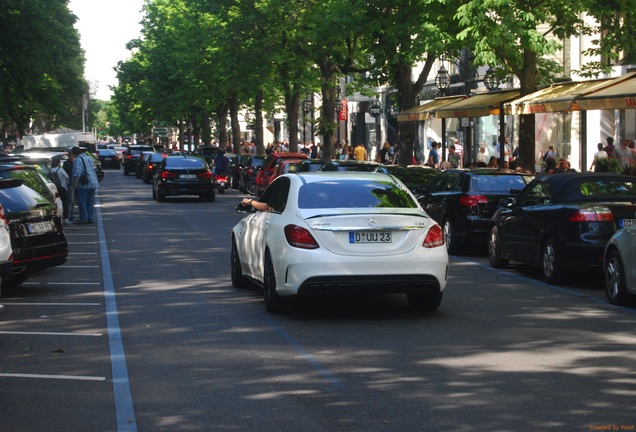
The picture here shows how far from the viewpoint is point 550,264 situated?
15.5 meters

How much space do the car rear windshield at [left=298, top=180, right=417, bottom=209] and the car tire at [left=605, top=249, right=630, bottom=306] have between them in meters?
2.52

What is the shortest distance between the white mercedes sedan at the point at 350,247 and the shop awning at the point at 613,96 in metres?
9.97

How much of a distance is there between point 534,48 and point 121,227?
1024cm

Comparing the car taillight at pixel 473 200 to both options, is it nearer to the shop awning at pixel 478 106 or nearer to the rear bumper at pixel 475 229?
the rear bumper at pixel 475 229

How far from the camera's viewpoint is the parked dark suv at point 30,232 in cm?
1456

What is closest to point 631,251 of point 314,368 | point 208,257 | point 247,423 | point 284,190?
point 284,190

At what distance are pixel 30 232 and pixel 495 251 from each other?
702 centimetres

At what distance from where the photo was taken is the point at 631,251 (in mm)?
12617

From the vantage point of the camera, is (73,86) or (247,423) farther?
(73,86)

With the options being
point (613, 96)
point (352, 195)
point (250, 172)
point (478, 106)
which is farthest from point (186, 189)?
point (352, 195)

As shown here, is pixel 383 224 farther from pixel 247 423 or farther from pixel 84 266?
pixel 84 266

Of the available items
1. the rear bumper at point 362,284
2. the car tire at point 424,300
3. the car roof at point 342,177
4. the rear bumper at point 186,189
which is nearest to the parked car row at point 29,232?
the car roof at point 342,177

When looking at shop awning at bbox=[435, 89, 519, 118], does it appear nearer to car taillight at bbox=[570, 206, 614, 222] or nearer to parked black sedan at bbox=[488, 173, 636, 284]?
parked black sedan at bbox=[488, 173, 636, 284]

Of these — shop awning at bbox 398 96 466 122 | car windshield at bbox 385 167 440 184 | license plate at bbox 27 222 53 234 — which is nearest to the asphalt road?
license plate at bbox 27 222 53 234
